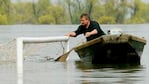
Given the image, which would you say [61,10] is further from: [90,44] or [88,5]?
[90,44]

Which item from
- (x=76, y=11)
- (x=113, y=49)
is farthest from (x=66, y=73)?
(x=76, y=11)

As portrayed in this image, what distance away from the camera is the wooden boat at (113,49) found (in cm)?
1761

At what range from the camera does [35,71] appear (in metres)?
17.2

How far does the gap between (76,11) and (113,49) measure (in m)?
86.9

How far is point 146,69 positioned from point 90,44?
5.93 ft

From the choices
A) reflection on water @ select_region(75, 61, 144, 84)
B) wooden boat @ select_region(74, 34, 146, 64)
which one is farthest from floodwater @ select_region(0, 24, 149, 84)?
wooden boat @ select_region(74, 34, 146, 64)

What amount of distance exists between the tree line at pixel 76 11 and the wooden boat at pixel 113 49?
8502 centimetres

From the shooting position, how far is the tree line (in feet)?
346

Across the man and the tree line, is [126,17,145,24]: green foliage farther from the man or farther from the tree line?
the man

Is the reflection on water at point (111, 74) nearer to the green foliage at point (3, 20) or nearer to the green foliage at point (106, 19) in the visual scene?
the green foliage at point (3, 20)

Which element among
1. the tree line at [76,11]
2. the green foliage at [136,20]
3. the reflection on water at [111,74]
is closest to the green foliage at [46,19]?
the tree line at [76,11]

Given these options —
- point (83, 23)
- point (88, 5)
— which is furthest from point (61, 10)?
point (83, 23)

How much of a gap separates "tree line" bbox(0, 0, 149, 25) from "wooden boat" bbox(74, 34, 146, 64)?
85020 millimetres

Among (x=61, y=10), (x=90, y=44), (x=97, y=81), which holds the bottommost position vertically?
(x=97, y=81)
